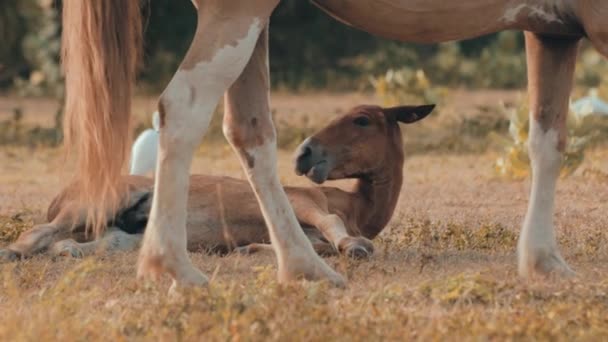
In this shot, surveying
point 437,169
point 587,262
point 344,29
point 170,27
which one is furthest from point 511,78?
Answer: point 587,262

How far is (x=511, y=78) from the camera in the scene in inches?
883

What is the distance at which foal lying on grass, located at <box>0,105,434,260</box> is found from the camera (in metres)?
7.92

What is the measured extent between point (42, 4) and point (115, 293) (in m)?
14.3

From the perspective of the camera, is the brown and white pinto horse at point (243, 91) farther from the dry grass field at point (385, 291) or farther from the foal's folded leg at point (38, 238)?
the foal's folded leg at point (38, 238)

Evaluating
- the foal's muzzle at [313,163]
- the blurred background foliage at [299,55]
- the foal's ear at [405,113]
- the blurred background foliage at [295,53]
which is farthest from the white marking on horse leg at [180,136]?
the blurred background foliage at [295,53]

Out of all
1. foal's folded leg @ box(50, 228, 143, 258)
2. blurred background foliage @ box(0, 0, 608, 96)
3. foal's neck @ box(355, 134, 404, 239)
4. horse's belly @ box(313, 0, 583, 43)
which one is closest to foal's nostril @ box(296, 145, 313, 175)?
foal's neck @ box(355, 134, 404, 239)

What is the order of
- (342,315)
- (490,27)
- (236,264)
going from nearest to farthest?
1. (342,315)
2. (490,27)
3. (236,264)

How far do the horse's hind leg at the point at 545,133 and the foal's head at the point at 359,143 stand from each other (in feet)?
5.22

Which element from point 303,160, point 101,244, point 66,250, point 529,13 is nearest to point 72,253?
point 66,250

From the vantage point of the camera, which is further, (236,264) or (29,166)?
(29,166)

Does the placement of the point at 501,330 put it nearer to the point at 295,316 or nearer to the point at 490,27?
the point at 295,316

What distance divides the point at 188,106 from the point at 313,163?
234cm

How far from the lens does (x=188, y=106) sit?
19.7 feet

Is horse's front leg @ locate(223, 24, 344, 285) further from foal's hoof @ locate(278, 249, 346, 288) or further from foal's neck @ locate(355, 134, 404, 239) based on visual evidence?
foal's neck @ locate(355, 134, 404, 239)
